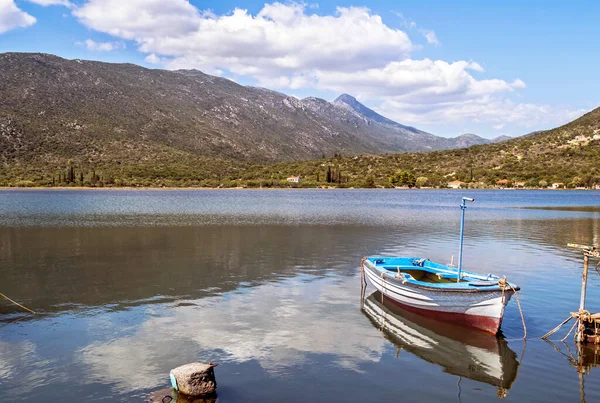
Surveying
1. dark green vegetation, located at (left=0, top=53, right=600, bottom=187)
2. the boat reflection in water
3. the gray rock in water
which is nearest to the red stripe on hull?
the boat reflection in water

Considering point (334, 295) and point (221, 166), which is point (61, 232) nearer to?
point (334, 295)

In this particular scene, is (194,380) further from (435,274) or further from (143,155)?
(143,155)

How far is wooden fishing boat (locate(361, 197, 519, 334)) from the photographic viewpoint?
1603 centimetres

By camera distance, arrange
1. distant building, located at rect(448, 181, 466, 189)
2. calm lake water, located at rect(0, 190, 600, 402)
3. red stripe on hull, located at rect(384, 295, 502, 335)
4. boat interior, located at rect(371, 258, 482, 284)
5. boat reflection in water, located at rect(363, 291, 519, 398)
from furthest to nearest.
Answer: distant building, located at rect(448, 181, 466, 189) < boat interior, located at rect(371, 258, 482, 284) < red stripe on hull, located at rect(384, 295, 502, 335) < boat reflection in water, located at rect(363, 291, 519, 398) < calm lake water, located at rect(0, 190, 600, 402)

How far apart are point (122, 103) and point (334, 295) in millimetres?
195330

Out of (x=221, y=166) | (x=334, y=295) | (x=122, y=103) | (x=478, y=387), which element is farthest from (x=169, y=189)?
(x=478, y=387)

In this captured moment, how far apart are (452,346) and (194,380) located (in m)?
8.57

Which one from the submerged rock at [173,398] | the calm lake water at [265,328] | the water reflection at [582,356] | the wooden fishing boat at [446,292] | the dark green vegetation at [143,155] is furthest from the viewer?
the dark green vegetation at [143,155]

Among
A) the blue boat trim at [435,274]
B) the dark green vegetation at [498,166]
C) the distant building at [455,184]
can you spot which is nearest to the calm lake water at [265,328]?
the blue boat trim at [435,274]

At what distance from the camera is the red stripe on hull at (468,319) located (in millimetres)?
16241

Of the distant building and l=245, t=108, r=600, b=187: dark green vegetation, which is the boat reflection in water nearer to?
l=245, t=108, r=600, b=187: dark green vegetation

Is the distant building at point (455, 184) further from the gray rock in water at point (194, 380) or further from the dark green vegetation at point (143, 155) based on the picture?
the gray rock in water at point (194, 380)

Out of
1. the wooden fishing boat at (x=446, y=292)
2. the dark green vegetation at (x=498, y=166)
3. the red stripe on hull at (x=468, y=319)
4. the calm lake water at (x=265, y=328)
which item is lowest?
the calm lake water at (x=265, y=328)

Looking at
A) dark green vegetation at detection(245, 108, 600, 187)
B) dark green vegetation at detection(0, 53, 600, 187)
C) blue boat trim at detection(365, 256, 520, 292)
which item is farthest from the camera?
dark green vegetation at detection(0, 53, 600, 187)
